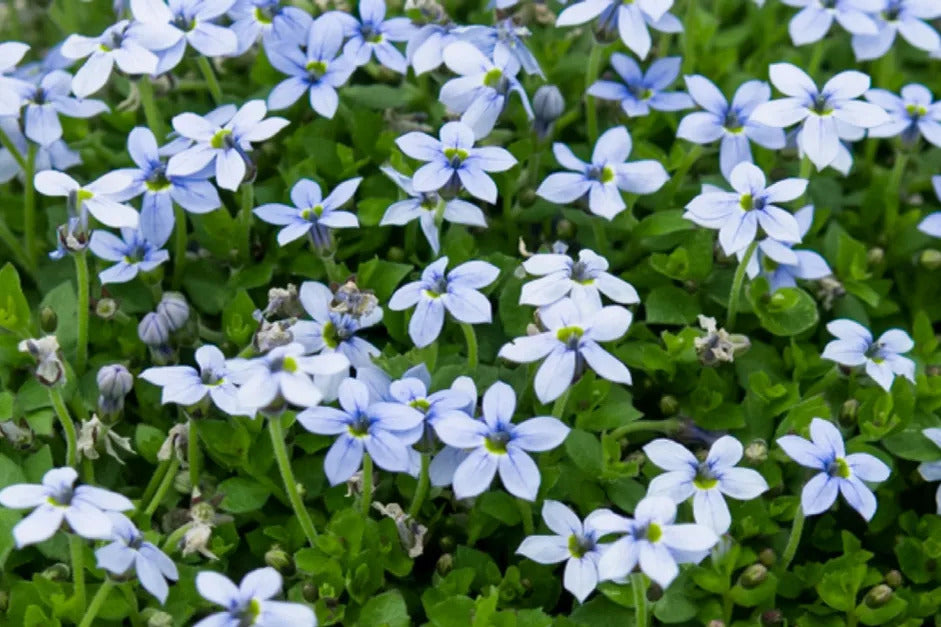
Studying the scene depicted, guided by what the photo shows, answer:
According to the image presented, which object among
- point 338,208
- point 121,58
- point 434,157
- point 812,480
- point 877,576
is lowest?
point 877,576

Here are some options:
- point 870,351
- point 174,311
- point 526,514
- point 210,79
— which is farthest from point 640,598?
point 210,79

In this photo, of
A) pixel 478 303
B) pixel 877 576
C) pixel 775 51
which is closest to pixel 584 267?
pixel 478 303

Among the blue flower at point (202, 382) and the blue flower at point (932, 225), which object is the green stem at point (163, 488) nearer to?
the blue flower at point (202, 382)

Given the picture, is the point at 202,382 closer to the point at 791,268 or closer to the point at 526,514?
the point at 526,514

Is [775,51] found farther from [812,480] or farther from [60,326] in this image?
[60,326]

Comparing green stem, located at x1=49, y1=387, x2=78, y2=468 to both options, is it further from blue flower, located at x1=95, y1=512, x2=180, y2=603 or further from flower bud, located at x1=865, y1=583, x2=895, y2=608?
flower bud, located at x1=865, y1=583, x2=895, y2=608
